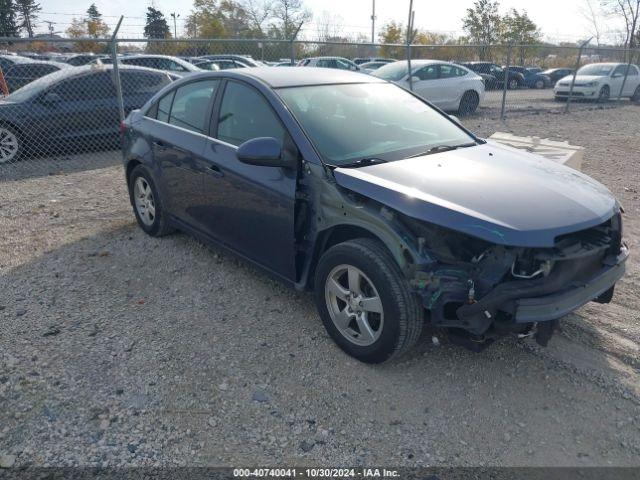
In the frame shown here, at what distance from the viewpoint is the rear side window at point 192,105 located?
4.29 metres

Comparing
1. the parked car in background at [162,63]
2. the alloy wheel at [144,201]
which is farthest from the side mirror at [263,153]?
the parked car in background at [162,63]

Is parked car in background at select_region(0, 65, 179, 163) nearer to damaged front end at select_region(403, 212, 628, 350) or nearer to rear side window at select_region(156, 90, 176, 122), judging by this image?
rear side window at select_region(156, 90, 176, 122)

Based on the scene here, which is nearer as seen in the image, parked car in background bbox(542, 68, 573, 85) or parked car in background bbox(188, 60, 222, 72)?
parked car in background bbox(188, 60, 222, 72)

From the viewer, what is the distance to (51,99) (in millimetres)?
8617

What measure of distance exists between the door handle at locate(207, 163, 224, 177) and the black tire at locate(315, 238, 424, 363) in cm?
127

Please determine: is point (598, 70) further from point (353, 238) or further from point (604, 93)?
point (353, 238)

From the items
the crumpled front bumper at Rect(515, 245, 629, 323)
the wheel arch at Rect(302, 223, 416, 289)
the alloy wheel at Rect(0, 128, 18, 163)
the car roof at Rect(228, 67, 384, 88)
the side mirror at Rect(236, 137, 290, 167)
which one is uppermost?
the car roof at Rect(228, 67, 384, 88)

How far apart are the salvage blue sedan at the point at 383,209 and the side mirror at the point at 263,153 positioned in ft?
0.04

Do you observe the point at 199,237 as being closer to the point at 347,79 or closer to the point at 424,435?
the point at 347,79

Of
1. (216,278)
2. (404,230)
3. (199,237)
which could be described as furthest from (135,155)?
(404,230)

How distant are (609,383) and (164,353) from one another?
2.75 meters

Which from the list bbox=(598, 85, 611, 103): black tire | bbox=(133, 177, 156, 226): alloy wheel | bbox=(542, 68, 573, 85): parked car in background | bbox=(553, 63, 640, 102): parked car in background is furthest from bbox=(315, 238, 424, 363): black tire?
bbox=(542, 68, 573, 85): parked car in background

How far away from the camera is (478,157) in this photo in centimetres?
359

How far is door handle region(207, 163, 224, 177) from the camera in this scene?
3980 millimetres
